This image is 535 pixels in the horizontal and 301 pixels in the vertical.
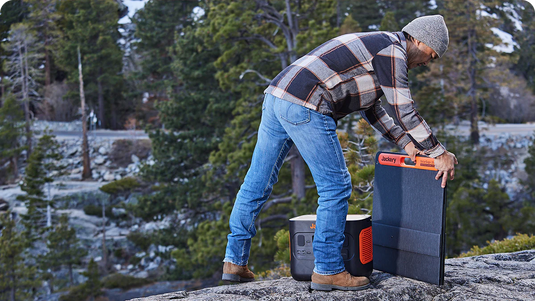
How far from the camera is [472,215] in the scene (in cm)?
975

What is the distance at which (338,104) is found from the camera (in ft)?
7.46

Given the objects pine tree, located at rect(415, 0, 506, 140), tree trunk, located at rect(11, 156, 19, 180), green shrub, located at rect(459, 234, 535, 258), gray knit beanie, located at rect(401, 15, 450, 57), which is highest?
pine tree, located at rect(415, 0, 506, 140)

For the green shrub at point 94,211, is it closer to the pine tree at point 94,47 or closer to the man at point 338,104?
the pine tree at point 94,47

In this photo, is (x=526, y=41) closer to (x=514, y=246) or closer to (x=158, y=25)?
(x=158, y=25)

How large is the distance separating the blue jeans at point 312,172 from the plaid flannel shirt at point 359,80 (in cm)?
7

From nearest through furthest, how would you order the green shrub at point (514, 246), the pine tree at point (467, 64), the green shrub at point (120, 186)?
the green shrub at point (514, 246) → the pine tree at point (467, 64) → the green shrub at point (120, 186)

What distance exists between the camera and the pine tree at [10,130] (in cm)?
2044

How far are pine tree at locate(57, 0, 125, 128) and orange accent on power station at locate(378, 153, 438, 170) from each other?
26.0 meters

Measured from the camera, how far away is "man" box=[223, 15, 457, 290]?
2141 millimetres

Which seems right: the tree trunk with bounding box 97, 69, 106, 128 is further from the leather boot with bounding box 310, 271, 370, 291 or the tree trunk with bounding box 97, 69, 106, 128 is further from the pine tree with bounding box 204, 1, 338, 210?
the leather boot with bounding box 310, 271, 370, 291

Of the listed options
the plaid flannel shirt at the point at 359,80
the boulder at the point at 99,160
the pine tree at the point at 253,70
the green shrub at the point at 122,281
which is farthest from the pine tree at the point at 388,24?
the boulder at the point at 99,160

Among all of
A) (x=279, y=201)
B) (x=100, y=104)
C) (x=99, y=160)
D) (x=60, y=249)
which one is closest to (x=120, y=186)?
(x=99, y=160)

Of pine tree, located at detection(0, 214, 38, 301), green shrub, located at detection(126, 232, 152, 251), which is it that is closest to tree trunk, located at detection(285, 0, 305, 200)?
pine tree, located at detection(0, 214, 38, 301)

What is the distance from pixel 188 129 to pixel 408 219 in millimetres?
13813
